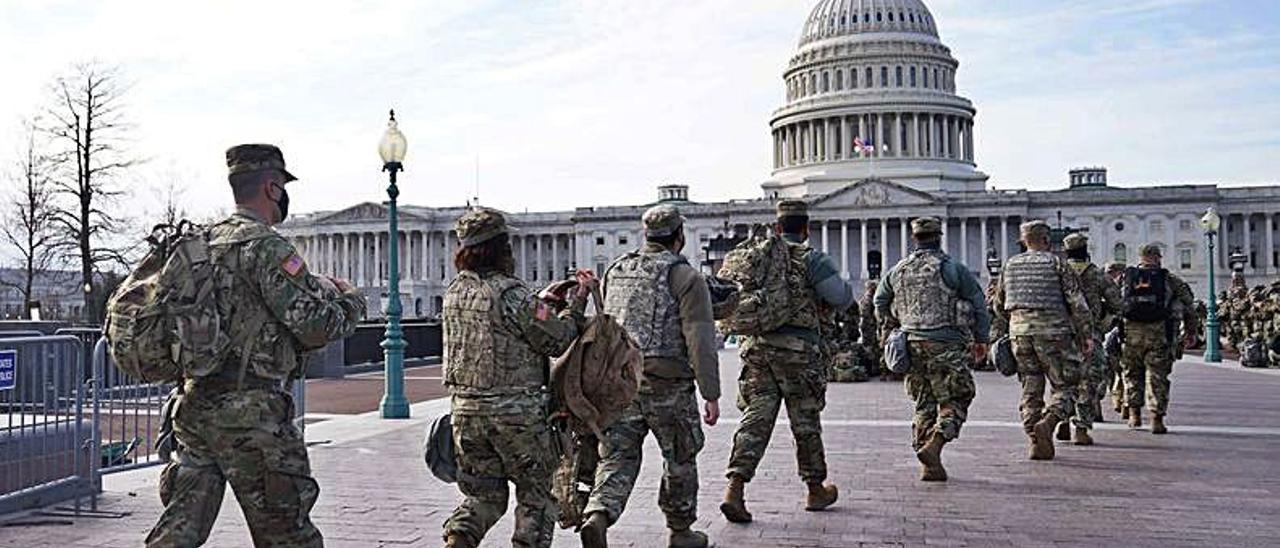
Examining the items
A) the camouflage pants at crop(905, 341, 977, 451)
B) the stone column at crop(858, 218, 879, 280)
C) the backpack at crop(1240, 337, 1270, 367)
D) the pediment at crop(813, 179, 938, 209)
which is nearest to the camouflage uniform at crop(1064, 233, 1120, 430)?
the camouflage pants at crop(905, 341, 977, 451)

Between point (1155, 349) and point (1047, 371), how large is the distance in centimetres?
288

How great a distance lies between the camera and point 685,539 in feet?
24.0

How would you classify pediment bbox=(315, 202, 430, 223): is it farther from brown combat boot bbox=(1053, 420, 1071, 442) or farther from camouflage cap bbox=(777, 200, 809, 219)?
camouflage cap bbox=(777, 200, 809, 219)

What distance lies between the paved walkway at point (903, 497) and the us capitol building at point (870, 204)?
8290 centimetres

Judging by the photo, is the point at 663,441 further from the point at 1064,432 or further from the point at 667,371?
the point at 1064,432

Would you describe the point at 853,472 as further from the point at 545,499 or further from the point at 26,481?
the point at 26,481

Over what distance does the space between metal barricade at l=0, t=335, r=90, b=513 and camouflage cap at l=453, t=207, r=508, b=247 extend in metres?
4.36

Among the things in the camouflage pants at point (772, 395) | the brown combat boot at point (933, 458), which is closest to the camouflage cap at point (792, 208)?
the camouflage pants at point (772, 395)

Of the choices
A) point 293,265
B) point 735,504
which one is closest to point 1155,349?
point 735,504

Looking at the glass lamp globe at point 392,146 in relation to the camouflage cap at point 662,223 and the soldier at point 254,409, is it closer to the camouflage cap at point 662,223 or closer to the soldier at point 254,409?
the camouflage cap at point 662,223

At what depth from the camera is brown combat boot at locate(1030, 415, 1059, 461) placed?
11.3m

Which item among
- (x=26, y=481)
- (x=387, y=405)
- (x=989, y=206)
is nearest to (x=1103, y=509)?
(x=26, y=481)

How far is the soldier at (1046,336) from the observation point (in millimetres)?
11438

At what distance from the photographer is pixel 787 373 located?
27.2 feet
